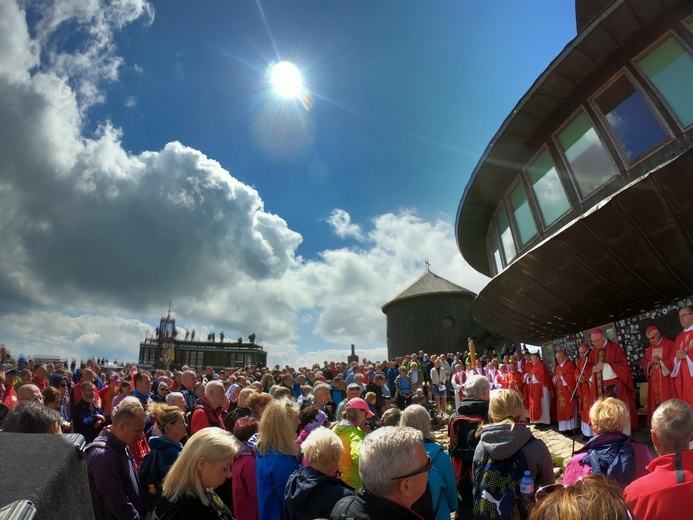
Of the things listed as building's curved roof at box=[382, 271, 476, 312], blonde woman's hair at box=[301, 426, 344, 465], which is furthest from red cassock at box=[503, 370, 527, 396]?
building's curved roof at box=[382, 271, 476, 312]

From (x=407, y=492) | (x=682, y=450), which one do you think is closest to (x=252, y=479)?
(x=407, y=492)

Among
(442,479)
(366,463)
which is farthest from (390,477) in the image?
(442,479)

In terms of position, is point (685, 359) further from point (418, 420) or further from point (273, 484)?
point (273, 484)

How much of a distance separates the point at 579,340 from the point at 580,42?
277 inches

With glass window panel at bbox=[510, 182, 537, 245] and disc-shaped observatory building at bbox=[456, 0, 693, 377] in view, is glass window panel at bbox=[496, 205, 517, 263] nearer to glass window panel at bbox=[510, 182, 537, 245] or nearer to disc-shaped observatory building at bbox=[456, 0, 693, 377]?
disc-shaped observatory building at bbox=[456, 0, 693, 377]

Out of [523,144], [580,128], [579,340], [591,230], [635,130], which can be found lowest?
[579,340]

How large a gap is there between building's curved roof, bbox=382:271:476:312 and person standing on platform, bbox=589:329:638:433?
25.2 meters

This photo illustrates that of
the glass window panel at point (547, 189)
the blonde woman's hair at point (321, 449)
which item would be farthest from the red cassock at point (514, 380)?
the blonde woman's hair at point (321, 449)

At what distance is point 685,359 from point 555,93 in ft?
17.7

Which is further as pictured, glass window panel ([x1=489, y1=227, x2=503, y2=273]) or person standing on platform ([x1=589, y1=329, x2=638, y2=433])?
glass window panel ([x1=489, y1=227, x2=503, y2=273])

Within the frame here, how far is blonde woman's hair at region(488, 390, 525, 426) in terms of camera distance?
12.2ft

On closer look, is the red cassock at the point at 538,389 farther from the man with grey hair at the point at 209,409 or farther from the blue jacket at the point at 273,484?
the blue jacket at the point at 273,484

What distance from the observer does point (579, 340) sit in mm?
10766

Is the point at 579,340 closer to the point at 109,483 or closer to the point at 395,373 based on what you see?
the point at 395,373
